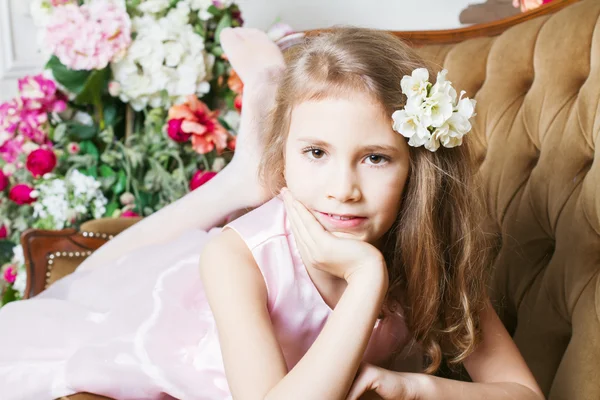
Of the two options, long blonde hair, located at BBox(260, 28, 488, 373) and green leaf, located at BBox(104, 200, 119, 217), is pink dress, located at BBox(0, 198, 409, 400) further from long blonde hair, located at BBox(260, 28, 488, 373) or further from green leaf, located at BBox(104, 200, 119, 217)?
green leaf, located at BBox(104, 200, 119, 217)

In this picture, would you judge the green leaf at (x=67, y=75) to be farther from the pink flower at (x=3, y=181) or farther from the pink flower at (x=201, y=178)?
the pink flower at (x=201, y=178)

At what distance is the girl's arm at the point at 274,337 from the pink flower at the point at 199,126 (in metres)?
1.29

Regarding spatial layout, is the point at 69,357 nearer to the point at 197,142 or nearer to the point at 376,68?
the point at 376,68

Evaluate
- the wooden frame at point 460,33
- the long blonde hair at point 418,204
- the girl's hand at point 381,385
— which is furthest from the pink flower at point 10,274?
the girl's hand at point 381,385

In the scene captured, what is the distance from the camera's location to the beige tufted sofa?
1.46 metres

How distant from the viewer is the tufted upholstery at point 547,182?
1.46 m

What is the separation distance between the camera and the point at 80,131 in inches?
104

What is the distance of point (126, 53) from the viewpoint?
2.53 meters

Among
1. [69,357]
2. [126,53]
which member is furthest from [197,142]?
[69,357]

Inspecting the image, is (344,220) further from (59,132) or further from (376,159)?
(59,132)

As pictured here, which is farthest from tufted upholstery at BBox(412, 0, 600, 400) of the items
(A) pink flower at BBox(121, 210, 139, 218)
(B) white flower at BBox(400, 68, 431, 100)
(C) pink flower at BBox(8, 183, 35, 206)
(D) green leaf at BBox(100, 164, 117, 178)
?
(C) pink flower at BBox(8, 183, 35, 206)

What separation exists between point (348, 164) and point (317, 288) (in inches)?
13.1

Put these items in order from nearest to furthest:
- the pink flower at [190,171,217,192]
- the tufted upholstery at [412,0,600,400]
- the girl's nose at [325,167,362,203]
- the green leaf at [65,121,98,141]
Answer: the girl's nose at [325,167,362,203], the tufted upholstery at [412,0,600,400], the pink flower at [190,171,217,192], the green leaf at [65,121,98,141]

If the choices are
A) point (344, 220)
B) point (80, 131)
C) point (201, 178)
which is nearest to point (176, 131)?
point (201, 178)
